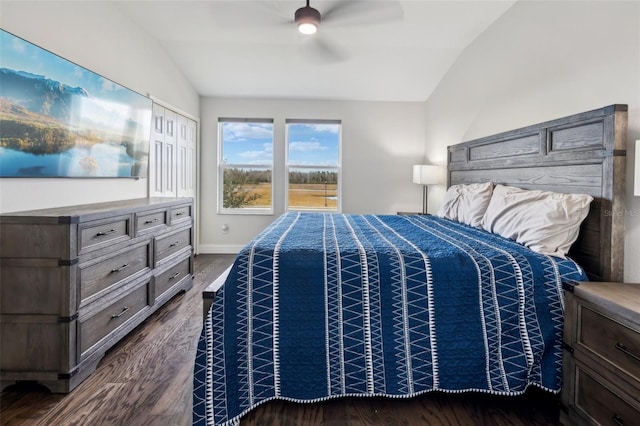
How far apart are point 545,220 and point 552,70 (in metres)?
1.24

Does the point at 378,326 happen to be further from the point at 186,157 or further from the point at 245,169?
the point at 245,169

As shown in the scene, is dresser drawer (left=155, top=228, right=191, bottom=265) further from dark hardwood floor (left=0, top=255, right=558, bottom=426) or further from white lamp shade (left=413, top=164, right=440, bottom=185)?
white lamp shade (left=413, top=164, right=440, bottom=185)

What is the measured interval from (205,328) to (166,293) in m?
1.57

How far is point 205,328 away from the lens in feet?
4.98

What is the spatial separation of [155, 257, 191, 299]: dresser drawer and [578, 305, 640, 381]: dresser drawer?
2.77 metres

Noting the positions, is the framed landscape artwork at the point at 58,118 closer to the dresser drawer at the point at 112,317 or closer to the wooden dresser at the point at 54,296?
the wooden dresser at the point at 54,296

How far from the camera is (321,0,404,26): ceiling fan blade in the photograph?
9.46 ft

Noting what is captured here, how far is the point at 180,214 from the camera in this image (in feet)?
10.2

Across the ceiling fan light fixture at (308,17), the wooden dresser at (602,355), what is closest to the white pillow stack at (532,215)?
the wooden dresser at (602,355)

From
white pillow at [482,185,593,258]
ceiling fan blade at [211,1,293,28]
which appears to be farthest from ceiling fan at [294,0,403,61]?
white pillow at [482,185,593,258]

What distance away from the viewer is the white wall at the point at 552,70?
5.73 ft

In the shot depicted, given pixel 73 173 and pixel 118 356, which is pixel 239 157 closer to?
pixel 73 173

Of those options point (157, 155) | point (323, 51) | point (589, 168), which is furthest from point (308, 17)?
point (157, 155)

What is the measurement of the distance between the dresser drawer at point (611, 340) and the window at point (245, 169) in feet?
13.5
